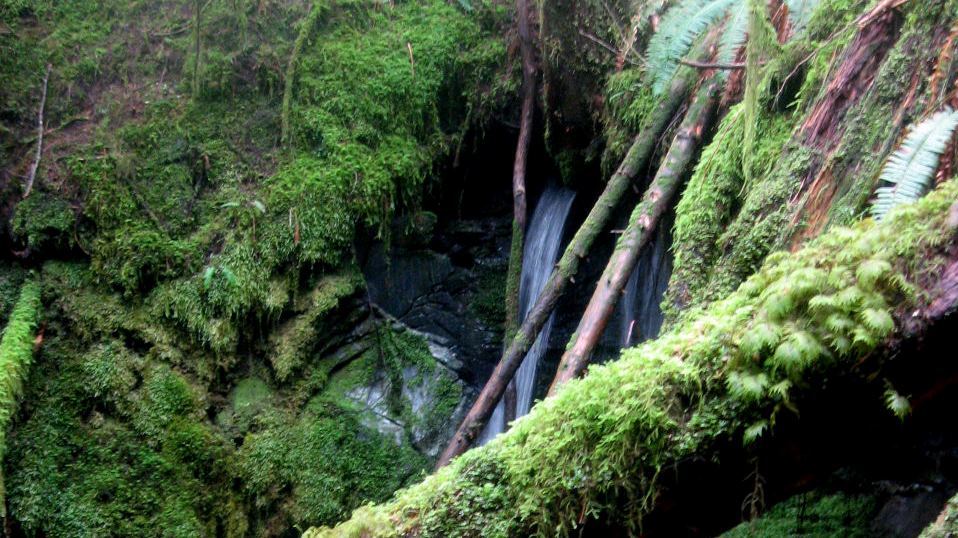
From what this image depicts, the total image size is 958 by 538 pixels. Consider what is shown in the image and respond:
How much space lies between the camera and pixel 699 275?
341 centimetres

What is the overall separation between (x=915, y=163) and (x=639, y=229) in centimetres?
202

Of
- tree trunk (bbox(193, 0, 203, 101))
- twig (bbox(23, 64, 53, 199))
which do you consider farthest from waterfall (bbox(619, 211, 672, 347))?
twig (bbox(23, 64, 53, 199))

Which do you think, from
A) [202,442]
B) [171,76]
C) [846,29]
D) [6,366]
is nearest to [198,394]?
[202,442]

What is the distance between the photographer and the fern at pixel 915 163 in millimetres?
2240

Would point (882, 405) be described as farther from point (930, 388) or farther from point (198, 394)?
point (198, 394)

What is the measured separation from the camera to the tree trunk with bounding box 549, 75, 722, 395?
3973mm

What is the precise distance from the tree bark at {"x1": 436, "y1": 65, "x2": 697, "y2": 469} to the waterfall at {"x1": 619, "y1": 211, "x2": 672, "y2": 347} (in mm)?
390

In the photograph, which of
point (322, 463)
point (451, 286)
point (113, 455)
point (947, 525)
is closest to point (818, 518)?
point (947, 525)

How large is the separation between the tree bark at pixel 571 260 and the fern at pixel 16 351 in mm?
3107

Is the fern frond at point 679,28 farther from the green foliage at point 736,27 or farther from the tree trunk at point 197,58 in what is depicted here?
the tree trunk at point 197,58

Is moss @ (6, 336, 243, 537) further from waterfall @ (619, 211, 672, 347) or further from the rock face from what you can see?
waterfall @ (619, 211, 672, 347)

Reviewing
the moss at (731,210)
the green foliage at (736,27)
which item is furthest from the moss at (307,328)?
the green foliage at (736,27)

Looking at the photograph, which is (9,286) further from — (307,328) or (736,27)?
(736,27)

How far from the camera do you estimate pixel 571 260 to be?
15.7 feet
